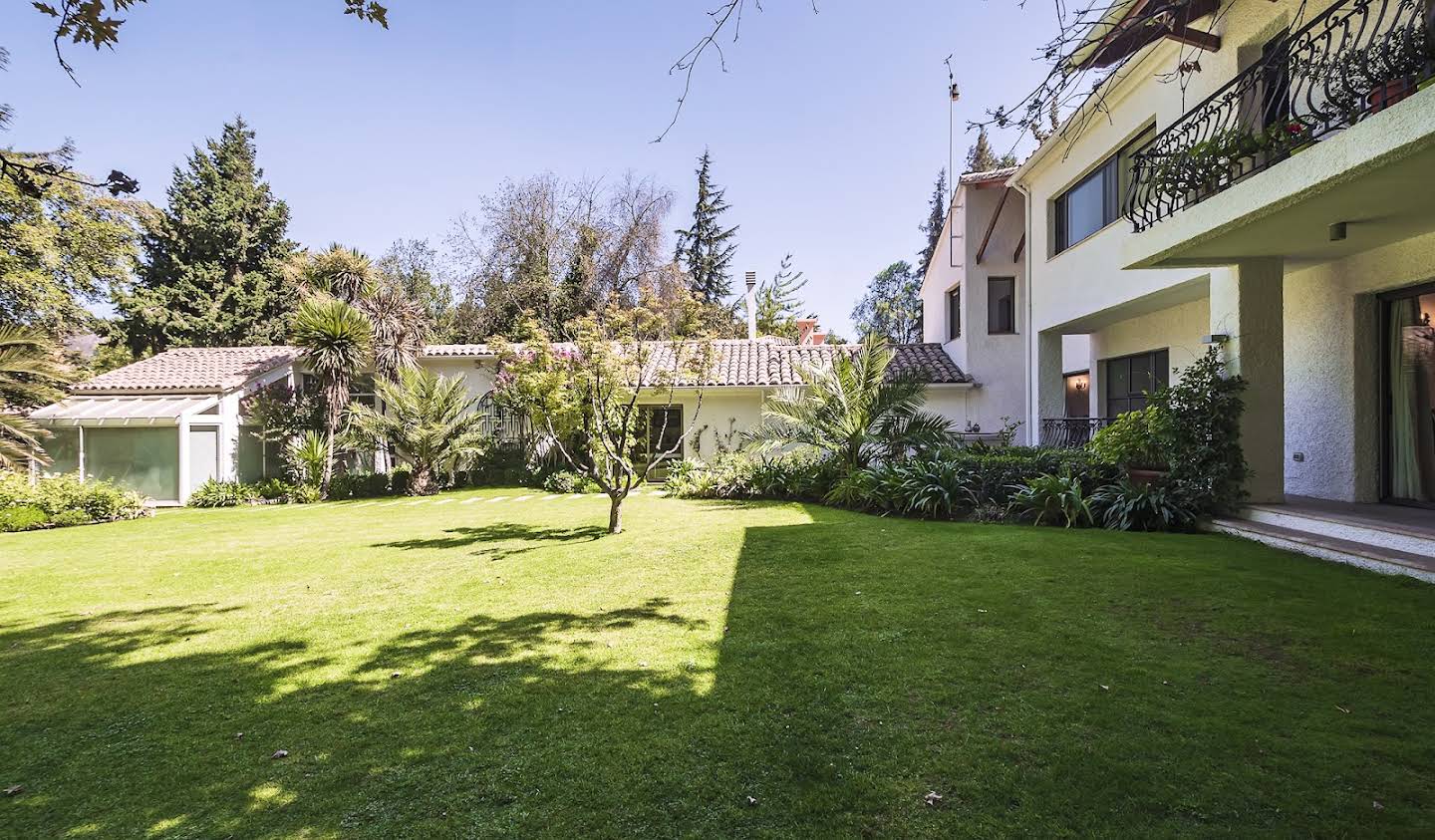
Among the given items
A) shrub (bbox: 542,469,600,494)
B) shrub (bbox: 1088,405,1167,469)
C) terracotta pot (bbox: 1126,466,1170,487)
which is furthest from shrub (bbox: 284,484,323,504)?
terracotta pot (bbox: 1126,466,1170,487)

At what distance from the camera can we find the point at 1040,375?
14000 millimetres

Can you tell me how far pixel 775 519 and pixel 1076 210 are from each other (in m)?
8.61

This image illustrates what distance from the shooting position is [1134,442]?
9.13m

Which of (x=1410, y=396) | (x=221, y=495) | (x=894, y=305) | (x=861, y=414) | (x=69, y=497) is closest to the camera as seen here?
(x=1410, y=396)

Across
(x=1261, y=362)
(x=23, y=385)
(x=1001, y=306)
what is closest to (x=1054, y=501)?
(x=1261, y=362)

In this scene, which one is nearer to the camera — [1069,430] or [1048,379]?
[1069,430]

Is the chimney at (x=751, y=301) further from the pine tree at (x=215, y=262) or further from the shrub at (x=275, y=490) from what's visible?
the pine tree at (x=215, y=262)

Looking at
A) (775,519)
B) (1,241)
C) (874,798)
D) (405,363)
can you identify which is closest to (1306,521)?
(775,519)

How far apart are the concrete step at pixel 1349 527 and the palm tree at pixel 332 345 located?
749 inches

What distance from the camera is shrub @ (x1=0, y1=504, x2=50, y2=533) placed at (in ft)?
41.7

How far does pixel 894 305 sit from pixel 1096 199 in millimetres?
35823

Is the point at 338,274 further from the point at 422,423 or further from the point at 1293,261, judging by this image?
the point at 1293,261

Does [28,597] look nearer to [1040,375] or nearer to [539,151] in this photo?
[1040,375]

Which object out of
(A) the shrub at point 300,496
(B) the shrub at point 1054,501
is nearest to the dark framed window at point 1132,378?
(B) the shrub at point 1054,501
